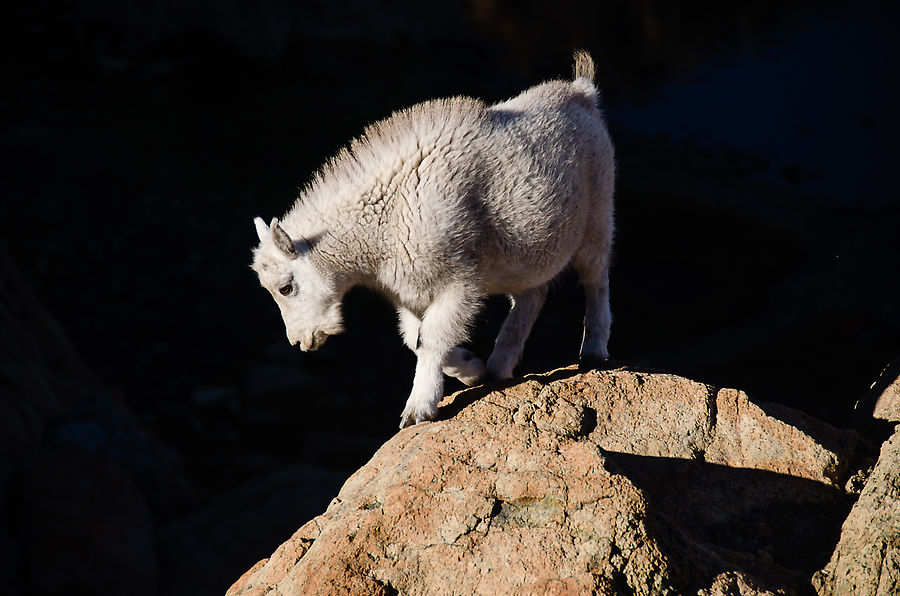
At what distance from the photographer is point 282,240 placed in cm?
503

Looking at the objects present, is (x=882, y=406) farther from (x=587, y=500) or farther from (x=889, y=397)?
(x=587, y=500)

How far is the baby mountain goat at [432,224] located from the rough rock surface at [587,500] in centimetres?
58

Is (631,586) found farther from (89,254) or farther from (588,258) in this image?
(89,254)

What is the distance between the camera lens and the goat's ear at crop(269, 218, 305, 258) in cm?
497

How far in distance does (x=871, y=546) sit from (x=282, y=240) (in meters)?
3.20

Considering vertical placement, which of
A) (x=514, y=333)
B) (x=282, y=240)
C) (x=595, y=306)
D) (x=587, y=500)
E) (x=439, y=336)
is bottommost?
(x=595, y=306)

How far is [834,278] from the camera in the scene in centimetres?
1430

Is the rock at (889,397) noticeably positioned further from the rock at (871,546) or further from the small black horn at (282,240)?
the small black horn at (282,240)

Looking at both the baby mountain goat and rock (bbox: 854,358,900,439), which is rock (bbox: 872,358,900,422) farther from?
the baby mountain goat

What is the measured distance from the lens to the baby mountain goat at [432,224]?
5.05 meters

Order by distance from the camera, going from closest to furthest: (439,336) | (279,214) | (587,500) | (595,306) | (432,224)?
(587,500), (432,224), (439,336), (595,306), (279,214)

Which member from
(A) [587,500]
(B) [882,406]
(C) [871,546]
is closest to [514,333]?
(B) [882,406]

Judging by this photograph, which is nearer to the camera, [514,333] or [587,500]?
[587,500]

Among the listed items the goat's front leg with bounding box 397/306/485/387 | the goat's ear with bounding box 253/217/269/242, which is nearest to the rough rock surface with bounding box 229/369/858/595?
the goat's front leg with bounding box 397/306/485/387
